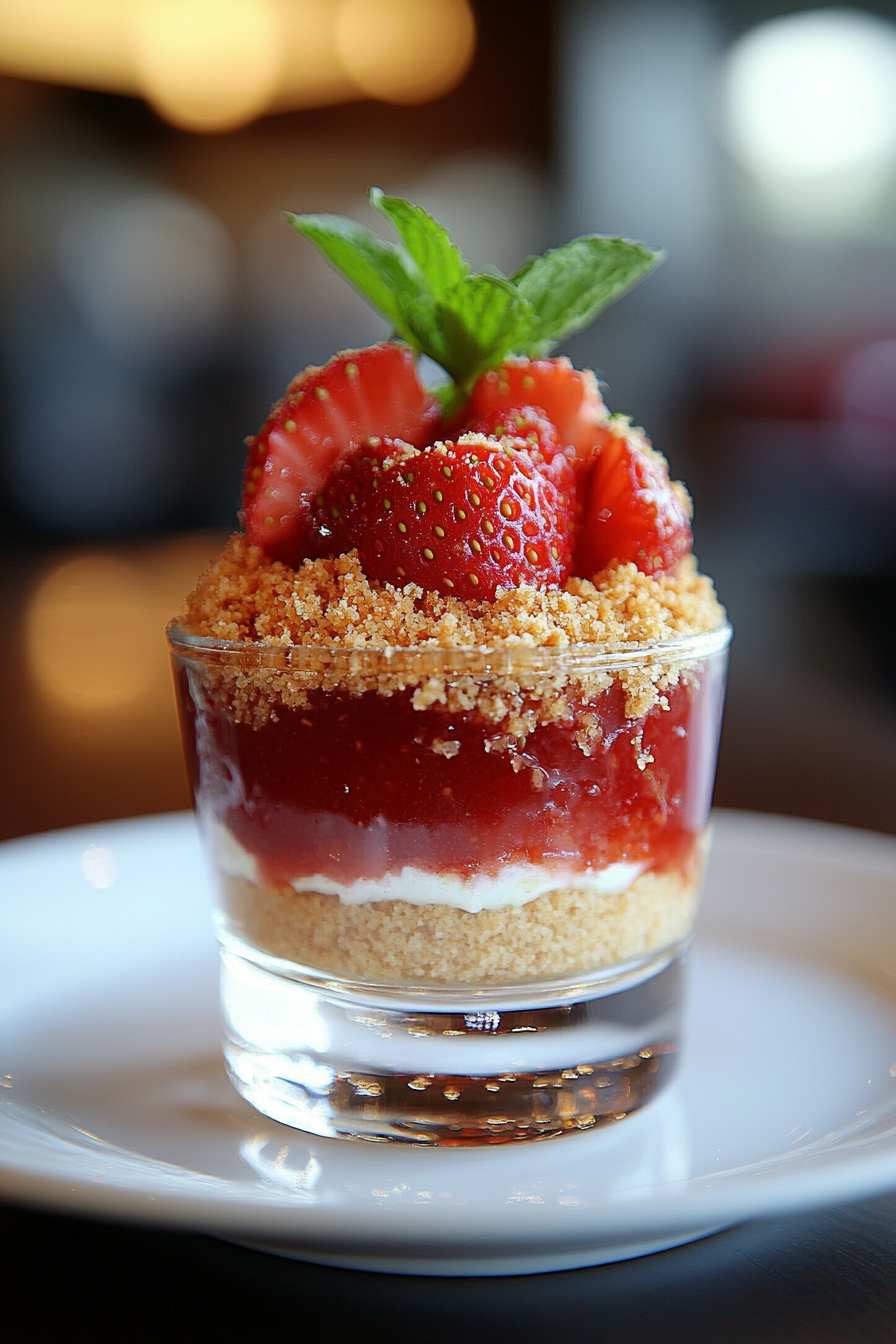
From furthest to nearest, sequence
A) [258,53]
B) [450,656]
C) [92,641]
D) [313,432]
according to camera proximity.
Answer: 1. [258,53]
2. [92,641]
3. [313,432]
4. [450,656]

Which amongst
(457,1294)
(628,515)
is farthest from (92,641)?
(457,1294)

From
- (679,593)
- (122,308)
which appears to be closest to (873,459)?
(122,308)

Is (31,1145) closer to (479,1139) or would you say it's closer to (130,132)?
(479,1139)

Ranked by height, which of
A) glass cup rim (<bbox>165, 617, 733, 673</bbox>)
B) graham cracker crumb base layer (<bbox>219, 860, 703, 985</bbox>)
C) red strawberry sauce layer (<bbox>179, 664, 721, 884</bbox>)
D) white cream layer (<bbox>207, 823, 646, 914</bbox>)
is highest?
glass cup rim (<bbox>165, 617, 733, 673</bbox>)

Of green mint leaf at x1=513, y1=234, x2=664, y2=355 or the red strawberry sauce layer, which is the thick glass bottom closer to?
the red strawberry sauce layer

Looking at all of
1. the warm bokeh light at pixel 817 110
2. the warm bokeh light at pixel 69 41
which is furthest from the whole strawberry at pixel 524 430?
the warm bokeh light at pixel 69 41

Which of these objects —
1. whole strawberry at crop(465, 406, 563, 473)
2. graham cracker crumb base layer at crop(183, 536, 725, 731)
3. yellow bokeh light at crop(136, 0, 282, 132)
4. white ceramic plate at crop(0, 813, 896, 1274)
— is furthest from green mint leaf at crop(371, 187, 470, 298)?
yellow bokeh light at crop(136, 0, 282, 132)

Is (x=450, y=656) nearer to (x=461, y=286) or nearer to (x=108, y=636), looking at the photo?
(x=461, y=286)
